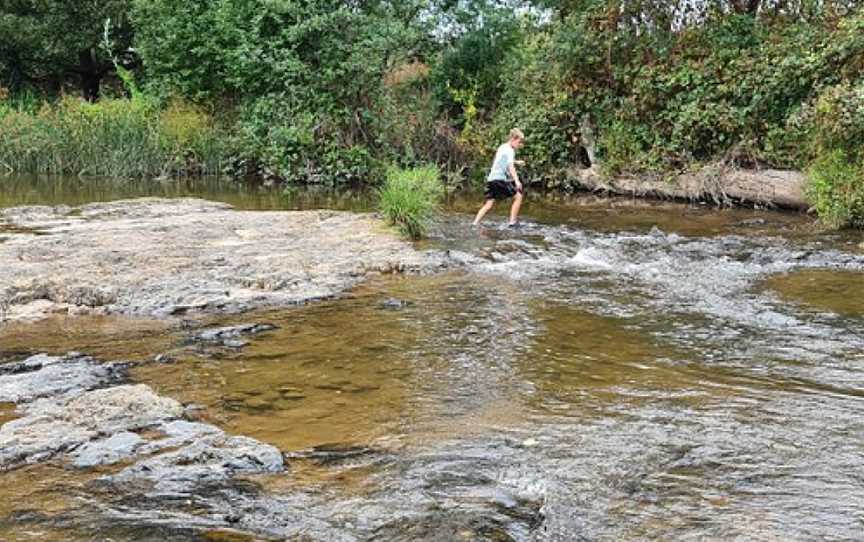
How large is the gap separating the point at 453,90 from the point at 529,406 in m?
19.7

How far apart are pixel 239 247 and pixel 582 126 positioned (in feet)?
38.5

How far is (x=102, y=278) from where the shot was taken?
32.9 ft

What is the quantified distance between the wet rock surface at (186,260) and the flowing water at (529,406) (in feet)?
1.87

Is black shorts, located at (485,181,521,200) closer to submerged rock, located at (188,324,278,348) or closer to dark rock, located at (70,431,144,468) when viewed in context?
submerged rock, located at (188,324,278,348)

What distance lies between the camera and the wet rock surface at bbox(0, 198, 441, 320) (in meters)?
9.23

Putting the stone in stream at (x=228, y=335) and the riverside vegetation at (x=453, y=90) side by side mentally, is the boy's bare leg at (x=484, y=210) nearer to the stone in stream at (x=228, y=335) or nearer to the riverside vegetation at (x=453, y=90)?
the riverside vegetation at (x=453, y=90)

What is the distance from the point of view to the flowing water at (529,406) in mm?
4207

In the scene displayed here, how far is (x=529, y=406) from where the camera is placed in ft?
19.3

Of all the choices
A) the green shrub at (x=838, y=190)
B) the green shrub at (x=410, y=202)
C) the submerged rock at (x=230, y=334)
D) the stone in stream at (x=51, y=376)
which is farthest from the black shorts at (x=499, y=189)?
the stone in stream at (x=51, y=376)

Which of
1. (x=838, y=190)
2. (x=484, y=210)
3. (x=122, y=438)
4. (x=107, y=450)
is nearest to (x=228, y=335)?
(x=122, y=438)

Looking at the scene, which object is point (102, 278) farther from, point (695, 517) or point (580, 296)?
point (695, 517)

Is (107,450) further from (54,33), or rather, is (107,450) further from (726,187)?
(54,33)

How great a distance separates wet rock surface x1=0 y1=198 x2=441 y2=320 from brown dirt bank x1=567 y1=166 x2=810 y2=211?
713 cm

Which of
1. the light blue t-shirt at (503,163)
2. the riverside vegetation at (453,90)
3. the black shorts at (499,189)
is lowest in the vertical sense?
the black shorts at (499,189)
